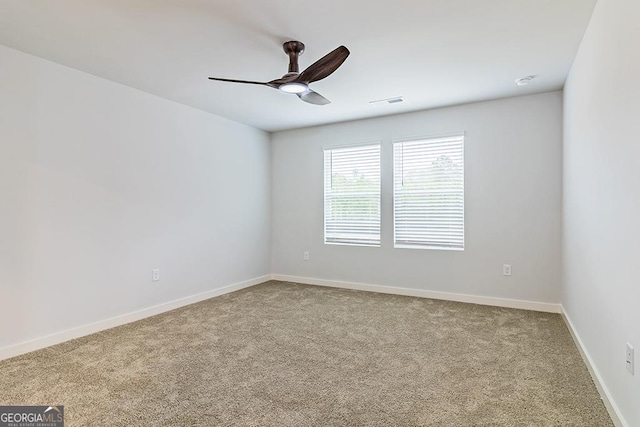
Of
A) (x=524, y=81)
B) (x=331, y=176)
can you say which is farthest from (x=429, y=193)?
(x=524, y=81)

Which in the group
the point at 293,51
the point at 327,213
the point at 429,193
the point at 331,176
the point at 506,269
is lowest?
the point at 506,269

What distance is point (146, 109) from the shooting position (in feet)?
12.2

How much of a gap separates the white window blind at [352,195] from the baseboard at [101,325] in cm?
173

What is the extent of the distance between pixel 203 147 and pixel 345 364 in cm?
318

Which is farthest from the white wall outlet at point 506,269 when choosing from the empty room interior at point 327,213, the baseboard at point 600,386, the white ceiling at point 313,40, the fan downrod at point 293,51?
the fan downrod at point 293,51

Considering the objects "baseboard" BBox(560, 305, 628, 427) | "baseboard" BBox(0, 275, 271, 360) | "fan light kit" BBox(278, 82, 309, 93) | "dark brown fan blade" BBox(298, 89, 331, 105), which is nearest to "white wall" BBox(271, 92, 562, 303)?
"baseboard" BBox(560, 305, 628, 427)

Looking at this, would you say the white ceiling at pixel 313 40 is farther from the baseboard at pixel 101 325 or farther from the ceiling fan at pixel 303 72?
the baseboard at pixel 101 325

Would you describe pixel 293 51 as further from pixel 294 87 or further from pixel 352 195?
pixel 352 195

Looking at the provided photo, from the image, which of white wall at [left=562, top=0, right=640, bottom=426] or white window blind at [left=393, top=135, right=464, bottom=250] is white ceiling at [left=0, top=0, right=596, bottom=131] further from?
white window blind at [left=393, top=135, right=464, bottom=250]

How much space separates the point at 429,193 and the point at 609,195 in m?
2.54

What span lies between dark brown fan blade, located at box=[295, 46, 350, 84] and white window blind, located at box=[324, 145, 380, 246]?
246cm

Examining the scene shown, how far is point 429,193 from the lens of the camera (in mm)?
4449

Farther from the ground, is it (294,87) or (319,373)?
(294,87)

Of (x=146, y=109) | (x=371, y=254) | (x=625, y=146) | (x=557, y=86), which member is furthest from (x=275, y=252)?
(x=625, y=146)
